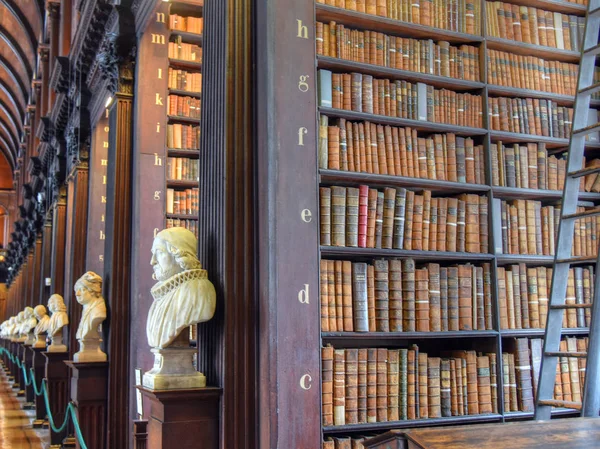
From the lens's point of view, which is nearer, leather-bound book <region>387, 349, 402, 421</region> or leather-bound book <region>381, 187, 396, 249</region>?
leather-bound book <region>387, 349, 402, 421</region>

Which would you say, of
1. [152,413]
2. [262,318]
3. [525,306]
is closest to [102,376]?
[152,413]

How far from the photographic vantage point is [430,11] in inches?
147

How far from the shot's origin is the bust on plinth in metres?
2.97

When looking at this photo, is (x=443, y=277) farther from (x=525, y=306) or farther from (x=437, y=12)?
(x=437, y=12)

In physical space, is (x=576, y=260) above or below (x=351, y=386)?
above

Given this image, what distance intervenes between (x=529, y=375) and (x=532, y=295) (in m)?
0.44

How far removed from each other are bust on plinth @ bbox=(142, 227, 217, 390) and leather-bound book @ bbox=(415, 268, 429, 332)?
1050 mm

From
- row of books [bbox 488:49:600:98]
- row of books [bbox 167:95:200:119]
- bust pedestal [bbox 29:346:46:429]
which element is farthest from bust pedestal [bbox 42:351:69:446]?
row of books [bbox 488:49:600:98]

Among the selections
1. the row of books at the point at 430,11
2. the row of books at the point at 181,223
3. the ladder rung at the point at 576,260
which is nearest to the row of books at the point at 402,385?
the ladder rung at the point at 576,260

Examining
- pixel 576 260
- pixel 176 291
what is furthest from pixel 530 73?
pixel 176 291

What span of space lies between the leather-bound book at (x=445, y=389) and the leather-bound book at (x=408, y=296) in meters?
0.26

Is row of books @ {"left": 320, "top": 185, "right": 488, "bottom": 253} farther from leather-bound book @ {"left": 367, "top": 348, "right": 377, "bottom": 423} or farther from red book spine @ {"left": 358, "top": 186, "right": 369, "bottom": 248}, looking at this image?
leather-bound book @ {"left": 367, "top": 348, "right": 377, "bottom": 423}

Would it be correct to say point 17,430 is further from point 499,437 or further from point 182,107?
point 499,437

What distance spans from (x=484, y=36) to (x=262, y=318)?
211 cm
